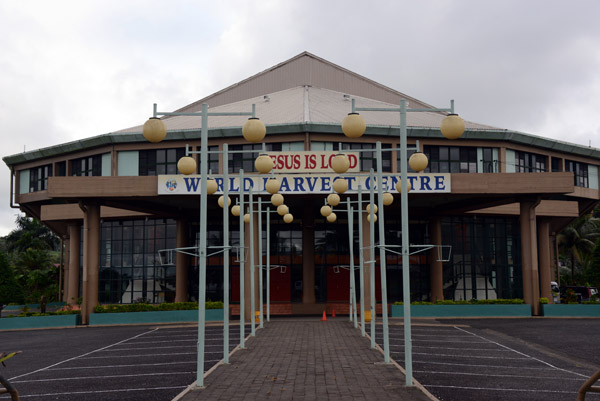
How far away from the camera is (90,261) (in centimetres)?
3666

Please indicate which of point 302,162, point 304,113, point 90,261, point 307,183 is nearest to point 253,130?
point 307,183

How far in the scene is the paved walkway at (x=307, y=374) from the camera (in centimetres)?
1259

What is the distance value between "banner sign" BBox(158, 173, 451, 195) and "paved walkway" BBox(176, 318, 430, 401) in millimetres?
11366

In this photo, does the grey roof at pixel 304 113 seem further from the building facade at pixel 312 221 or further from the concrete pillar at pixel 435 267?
the concrete pillar at pixel 435 267

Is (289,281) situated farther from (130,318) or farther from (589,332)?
(589,332)

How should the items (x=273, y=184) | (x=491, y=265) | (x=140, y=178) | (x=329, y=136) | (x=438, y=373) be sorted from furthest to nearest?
(x=491, y=265)
(x=329, y=136)
(x=140, y=178)
(x=273, y=184)
(x=438, y=373)

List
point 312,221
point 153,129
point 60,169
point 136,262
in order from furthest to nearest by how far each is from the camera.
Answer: point 60,169 < point 136,262 < point 312,221 < point 153,129

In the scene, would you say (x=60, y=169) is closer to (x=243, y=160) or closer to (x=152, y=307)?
(x=243, y=160)

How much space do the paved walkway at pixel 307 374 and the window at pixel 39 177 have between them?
3368 cm

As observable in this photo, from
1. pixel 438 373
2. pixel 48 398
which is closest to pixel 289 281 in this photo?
pixel 438 373

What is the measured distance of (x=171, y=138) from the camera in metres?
44.9

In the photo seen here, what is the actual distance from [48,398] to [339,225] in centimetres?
3302

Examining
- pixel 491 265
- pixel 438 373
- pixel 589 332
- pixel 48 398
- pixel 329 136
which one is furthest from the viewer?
pixel 491 265

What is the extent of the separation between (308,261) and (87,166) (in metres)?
19.5
